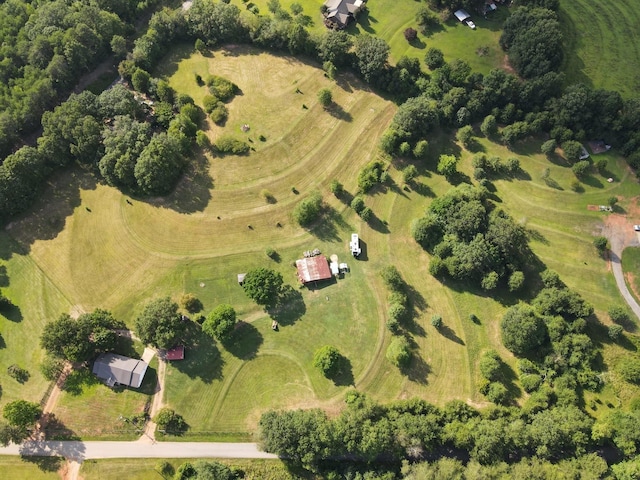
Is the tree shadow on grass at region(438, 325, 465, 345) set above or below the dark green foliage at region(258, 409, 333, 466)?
above

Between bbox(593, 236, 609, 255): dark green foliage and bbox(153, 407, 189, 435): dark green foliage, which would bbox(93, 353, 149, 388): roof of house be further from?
bbox(593, 236, 609, 255): dark green foliage

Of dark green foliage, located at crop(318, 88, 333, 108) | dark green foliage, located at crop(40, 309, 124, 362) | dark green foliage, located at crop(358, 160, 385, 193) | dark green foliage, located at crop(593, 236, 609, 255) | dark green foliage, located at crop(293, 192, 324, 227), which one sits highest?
dark green foliage, located at crop(318, 88, 333, 108)

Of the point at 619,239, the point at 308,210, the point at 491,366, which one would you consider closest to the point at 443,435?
the point at 491,366

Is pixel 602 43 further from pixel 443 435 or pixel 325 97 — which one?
pixel 443 435

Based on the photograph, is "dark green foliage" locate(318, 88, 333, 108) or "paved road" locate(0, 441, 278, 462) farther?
"dark green foliage" locate(318, 88, 333, 108)

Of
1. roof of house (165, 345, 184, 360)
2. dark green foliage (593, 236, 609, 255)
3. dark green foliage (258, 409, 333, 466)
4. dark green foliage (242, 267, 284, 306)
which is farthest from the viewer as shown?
dark green foliage (593, 236, 609, 255)

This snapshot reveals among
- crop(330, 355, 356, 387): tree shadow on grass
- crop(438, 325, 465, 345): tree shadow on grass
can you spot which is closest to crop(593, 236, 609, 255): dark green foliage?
crop(438, 325, 465, 345): tree shadow on grass

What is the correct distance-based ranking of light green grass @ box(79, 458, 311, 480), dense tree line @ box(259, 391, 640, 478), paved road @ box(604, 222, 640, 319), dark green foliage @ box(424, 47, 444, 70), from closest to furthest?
dense tree line @ box(259, 391, 640, 478) < light green grass @ box(79, 458, 311, 480) < paved road @ box(604, 222, 640, 319) < dark green foliage @ box(424, 47, 444, 70)
